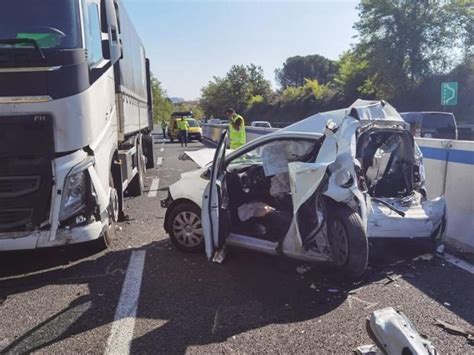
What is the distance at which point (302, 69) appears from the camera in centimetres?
10144

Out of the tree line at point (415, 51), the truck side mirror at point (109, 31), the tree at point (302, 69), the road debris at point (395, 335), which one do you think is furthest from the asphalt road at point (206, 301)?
the tree at point (302, 69)

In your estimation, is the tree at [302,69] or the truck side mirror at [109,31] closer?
the truck side mirror at [109,31]

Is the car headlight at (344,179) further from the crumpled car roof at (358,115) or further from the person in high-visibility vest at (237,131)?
the person in high-visibility vest at (237,131)

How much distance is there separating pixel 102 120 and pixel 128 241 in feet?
5.93

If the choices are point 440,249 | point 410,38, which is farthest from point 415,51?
point 440,249

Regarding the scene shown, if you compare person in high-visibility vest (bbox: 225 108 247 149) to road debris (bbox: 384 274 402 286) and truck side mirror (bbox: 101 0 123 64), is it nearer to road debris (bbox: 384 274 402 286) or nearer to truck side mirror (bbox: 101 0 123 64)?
truck side mirror (bbox: 101 0 123 64)

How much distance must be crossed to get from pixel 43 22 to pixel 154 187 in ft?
22.1

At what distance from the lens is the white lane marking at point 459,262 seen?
5.07 meters

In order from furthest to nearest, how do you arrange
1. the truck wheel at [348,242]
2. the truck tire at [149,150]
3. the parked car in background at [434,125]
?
the parked car in background at [434,125]
the truck tire at [149,150]
the truck wheel at [348,242]

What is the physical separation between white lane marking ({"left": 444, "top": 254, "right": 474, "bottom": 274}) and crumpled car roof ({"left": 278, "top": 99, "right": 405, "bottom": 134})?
69.4 inches

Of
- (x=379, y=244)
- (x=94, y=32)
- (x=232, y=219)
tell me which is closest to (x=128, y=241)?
(x=232, y=219)

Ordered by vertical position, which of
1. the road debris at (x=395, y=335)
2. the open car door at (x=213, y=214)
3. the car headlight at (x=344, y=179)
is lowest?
the road debris at (x=395, y=335)

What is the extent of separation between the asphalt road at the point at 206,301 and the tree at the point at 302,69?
91505mm

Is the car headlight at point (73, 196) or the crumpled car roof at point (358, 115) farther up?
the crumpled car roof at point (358, 115)
